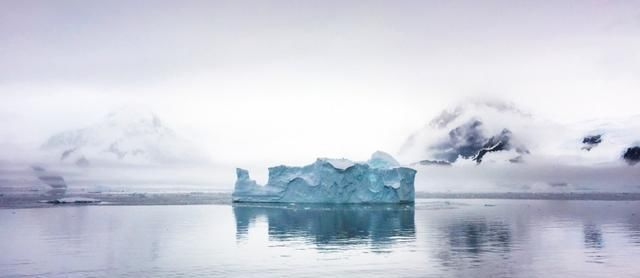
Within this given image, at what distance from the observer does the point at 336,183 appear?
2058 inches

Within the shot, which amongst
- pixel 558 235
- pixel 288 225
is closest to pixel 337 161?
pixel 288 225

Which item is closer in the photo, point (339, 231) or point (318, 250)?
point (318, 250)

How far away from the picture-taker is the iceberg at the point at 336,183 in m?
51.8

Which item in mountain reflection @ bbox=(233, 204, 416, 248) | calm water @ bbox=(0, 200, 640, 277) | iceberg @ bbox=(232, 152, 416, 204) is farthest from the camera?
iceberg @ bbox=(232, 152, 416, 204)

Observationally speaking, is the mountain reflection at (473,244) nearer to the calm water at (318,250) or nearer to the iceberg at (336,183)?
the calm water at (318,250)

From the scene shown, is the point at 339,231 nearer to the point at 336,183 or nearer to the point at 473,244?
the point at 473,244

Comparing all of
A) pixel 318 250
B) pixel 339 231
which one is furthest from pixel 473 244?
pixel 339 231

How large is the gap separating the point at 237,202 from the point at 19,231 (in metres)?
35.3

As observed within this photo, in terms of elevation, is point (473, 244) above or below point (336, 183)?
below

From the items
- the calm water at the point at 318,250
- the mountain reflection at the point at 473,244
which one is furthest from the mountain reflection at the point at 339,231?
the mountain reflection at the point at 473,244

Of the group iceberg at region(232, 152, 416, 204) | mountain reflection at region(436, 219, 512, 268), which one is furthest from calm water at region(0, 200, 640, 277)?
iceberg at region(232, 152, 416, 204)

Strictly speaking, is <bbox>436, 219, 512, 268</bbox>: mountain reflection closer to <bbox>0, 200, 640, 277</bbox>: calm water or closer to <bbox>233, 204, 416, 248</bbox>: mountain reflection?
<bbox>0, 200, 640, 277</bbox>: calm water

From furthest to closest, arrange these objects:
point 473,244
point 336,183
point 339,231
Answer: point 336,183, point 339,231, point 473,244

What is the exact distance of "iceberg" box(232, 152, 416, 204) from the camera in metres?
51.8
